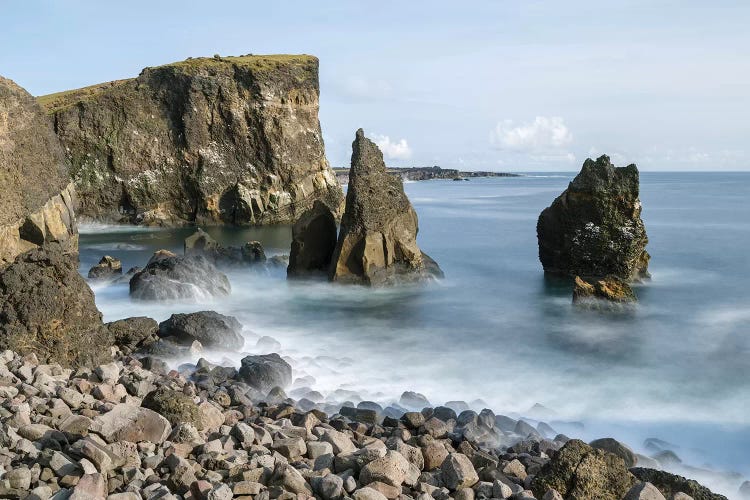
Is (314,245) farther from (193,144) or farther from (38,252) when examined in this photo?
(193,144)

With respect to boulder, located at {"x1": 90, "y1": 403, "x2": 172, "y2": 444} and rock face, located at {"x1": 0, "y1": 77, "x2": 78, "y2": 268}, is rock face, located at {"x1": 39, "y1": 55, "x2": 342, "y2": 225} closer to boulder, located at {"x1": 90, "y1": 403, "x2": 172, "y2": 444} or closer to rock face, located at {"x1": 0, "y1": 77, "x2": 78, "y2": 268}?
rock face, located at {"x1": 0, "y1": 77, "x2": 78, "y2": 268}

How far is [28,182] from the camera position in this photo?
22.2 metres

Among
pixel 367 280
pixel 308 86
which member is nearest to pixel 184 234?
pixel 308 86

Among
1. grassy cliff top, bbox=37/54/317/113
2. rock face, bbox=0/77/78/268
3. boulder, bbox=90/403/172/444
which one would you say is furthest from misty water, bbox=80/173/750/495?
grassy cliff top, bbox=37/54/317/113

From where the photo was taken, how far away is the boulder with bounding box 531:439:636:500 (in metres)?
6.84

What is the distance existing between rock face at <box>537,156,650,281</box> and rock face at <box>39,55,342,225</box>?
32298 millimetres

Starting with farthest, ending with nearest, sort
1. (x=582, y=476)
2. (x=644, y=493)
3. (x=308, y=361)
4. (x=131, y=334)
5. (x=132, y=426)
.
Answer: (x=308, y=361) < (x=131, y=334) < (x=132, y=426) < (x=582, y=476) < (x=644, y=493)

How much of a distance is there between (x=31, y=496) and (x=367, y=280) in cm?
1596

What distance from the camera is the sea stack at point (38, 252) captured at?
10828 millimetres

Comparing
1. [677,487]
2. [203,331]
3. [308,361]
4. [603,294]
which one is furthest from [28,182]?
[677,487]

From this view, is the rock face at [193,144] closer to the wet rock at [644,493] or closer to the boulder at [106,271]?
the boulder at [106,271]

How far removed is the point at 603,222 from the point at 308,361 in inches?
494

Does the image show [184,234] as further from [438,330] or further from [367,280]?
[438,330]

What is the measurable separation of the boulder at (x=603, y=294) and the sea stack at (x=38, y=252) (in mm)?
13083
